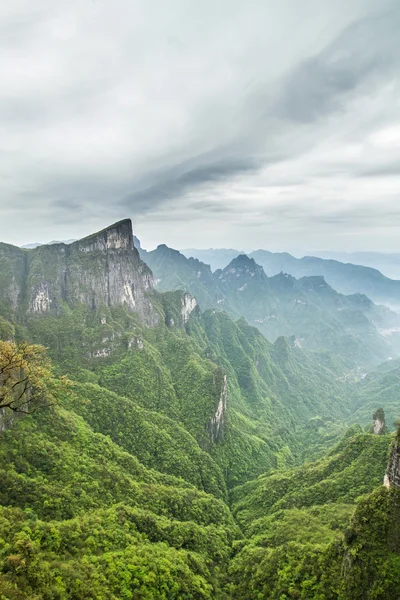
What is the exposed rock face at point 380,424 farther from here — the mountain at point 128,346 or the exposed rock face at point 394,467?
the exposed rock face at point 394,467

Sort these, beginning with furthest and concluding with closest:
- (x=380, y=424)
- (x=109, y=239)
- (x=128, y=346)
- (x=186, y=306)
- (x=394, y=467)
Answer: (x=186, y=306)
(x=109, y=239)
(x=128, y=346)
(x=380, y=424)
(x=394, y=467)

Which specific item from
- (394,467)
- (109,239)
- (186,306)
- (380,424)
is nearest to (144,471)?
(394,467)

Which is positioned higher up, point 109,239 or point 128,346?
point 109,239

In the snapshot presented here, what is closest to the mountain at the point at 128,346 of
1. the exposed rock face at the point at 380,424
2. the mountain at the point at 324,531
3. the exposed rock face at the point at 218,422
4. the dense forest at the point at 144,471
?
the exposed rock face at the point at 218,422

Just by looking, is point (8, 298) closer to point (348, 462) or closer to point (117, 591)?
→ point (117, 591)

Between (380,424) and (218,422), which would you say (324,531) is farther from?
(218,422)

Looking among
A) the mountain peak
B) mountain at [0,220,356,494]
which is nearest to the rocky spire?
mountain at [0,220,356,494]

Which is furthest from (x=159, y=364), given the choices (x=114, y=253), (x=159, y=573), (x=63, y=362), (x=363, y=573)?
(x=363, y=573)
